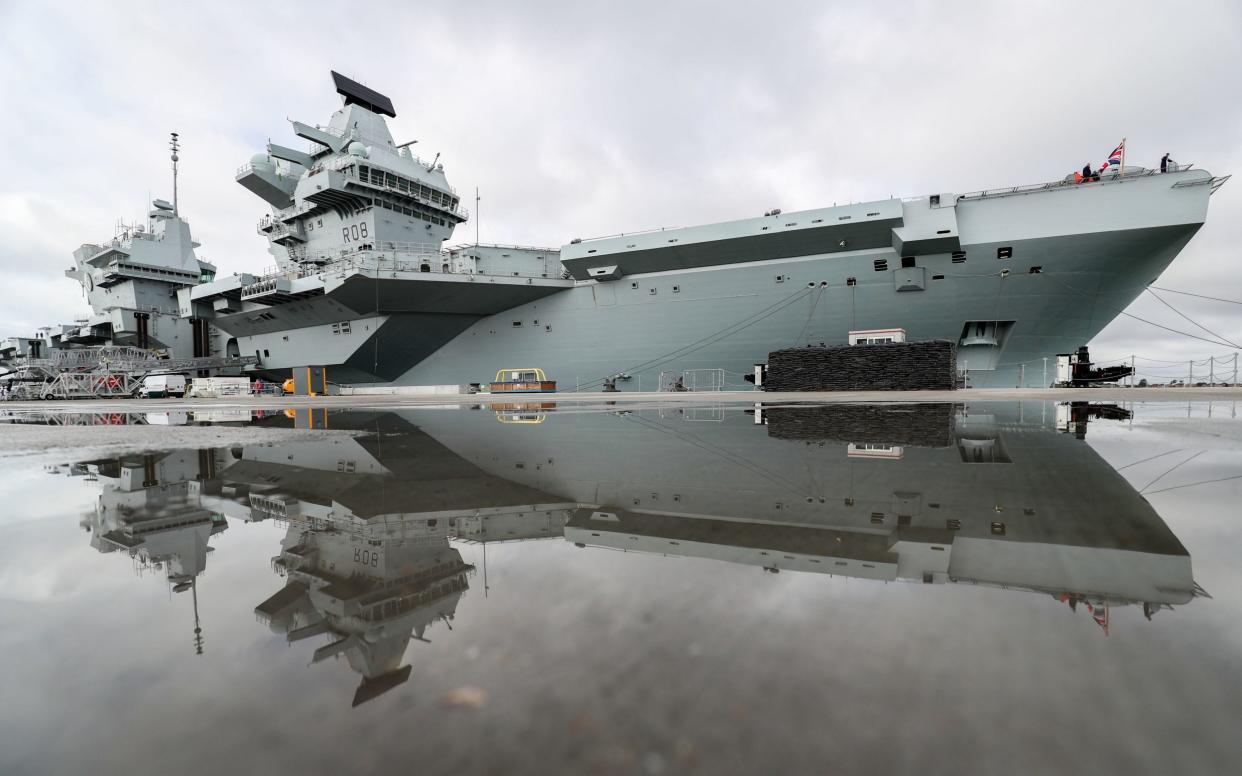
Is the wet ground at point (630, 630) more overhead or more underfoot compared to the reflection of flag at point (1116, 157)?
more underfoot

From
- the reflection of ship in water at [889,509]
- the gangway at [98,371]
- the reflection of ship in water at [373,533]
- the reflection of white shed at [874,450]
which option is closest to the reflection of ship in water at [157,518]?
the reflection of ship in water at [373,533]

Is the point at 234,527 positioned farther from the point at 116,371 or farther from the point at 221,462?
the point at 116,371

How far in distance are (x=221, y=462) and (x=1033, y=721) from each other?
4946mm

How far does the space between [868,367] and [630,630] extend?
17887 mm

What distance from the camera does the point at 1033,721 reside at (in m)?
0.84

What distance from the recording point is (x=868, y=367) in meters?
17.1

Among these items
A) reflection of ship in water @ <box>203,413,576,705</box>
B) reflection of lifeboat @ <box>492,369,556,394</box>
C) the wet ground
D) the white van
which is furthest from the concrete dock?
the wet ground

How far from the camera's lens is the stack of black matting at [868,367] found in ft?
53.8

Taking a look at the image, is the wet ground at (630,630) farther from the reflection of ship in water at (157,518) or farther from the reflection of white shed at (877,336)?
the reflection of white shed at (877,336)

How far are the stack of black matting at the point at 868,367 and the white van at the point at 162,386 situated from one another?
95.5ft

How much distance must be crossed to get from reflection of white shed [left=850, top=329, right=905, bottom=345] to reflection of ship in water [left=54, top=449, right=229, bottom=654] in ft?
59.8

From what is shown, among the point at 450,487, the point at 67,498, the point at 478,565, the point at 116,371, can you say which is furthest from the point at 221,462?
the point at 116,371

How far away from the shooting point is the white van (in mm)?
25781

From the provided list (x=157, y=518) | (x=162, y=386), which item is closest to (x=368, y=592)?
(x=157, y=518)
